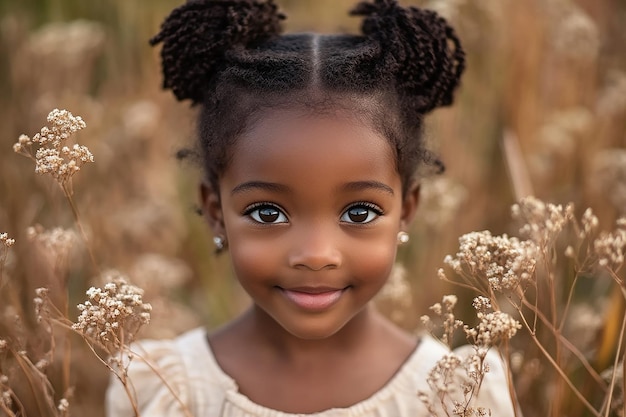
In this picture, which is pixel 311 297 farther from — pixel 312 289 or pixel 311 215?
pixel 311 215

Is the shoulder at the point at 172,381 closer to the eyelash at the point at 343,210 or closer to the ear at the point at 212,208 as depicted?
the ear at the point at 212,208

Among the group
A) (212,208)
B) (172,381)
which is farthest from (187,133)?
(172,381)

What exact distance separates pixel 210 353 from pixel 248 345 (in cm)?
10

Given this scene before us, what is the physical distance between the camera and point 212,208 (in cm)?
165

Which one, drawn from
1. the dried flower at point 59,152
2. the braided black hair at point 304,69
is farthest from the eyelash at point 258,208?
the dried flower at point 59,152

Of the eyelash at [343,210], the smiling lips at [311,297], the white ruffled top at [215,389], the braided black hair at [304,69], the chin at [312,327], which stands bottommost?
the white ruffled top at [215,389]

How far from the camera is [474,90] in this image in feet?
8.97

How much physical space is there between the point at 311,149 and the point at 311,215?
0.39ft

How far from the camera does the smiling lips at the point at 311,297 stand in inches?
55.9

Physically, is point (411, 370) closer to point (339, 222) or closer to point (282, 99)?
point (339, 222)

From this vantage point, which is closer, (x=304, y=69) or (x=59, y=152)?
(x=59, y=152)

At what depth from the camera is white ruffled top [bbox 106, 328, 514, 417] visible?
1593 millimetres

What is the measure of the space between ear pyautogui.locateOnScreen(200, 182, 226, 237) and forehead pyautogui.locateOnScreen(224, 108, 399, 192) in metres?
0.20

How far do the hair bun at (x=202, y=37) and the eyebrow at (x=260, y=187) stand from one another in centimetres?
30
